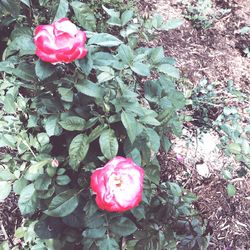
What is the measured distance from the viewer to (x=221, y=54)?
8.86 ft

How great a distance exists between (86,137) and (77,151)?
0.06 meters

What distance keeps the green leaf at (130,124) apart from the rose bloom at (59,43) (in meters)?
0.23

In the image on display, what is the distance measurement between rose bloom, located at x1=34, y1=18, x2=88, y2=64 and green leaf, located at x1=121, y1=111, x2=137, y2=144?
0.77ft

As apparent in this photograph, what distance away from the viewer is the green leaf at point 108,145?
1196 millimetres

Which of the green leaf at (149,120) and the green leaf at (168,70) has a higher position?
the green leaf at (168,70)

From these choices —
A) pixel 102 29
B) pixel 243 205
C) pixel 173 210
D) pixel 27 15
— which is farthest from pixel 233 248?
pixel 27 15

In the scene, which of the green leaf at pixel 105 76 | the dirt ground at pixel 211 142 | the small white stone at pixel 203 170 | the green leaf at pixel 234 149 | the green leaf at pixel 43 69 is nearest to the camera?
the green leaf at pixel 43 69

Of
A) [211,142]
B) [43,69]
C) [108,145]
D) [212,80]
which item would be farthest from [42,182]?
[212,80]

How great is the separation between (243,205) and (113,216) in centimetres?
104

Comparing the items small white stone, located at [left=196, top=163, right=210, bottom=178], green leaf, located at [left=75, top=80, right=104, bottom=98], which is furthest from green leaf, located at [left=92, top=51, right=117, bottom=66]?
small white stone, located at [left=196, top=163, right=210, bottom=178]

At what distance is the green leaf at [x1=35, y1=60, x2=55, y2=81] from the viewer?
3.78ft

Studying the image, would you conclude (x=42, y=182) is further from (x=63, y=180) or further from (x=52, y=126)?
Answer: (x=52, y=126)

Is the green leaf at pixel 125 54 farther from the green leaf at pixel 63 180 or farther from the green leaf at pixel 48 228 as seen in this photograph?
the green leaf at pixel 48 228

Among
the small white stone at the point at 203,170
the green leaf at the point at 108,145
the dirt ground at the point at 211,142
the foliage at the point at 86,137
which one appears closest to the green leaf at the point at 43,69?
the foliage at the point at 86,137
